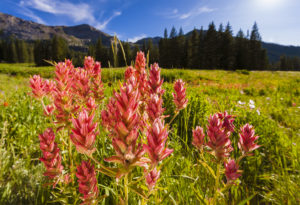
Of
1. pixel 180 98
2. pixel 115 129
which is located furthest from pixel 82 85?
pixel 115 129

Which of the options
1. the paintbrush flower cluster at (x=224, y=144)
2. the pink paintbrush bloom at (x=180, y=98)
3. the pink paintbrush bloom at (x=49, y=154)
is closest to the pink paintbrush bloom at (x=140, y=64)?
the pink paintbrush bloom at (x=180, y=98)

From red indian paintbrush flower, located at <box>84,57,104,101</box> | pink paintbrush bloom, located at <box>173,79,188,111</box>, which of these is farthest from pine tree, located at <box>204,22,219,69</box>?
pink paintbrush bloom, located at <box>173,79,188,111</box>

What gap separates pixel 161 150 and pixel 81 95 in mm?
1260

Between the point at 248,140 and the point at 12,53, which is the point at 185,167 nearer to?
the point at 248,140

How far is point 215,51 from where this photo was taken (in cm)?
6519

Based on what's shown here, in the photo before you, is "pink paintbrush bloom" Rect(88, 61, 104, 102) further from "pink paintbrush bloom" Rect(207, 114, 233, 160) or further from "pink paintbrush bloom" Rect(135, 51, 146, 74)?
"pink paintbrush bloom" Rect(207, 114, 233, 160)

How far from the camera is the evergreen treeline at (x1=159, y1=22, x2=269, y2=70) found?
64.8 m

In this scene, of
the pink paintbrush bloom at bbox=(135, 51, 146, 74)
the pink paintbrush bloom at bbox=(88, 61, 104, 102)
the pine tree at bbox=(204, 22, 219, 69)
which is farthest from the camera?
the pine tree at bbox=(204, 22, 219, 69)

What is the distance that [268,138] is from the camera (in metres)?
2.93

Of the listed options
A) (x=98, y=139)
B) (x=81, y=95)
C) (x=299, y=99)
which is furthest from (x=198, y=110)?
(x=299, y=99)

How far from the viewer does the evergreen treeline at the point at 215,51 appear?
64812mm

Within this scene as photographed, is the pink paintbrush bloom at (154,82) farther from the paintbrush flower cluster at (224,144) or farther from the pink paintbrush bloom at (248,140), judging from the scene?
the pink paintbrush bloom at (248,140)

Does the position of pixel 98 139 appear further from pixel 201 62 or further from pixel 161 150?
pixel 201 62

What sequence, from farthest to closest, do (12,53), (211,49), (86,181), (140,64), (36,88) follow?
1. (12,53)
2. (211,49)
3. (140,64)
4. (36,88)
5. (86,181)
